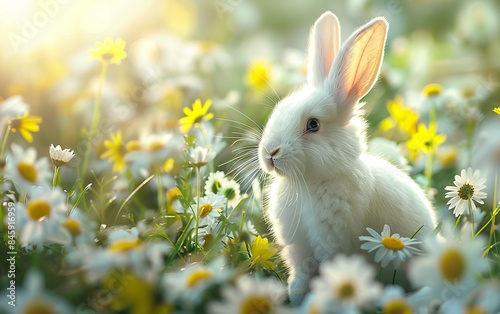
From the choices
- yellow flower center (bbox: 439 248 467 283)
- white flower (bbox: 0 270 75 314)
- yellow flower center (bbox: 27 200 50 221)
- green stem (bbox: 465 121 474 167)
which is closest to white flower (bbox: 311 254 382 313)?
yellow flower center (bbox: 439 248 467 283)

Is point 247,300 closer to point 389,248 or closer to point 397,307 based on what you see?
point 397,307

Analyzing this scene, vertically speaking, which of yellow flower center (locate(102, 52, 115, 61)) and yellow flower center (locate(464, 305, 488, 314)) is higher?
yellow flower center (locate(102, 52, 115, 61))

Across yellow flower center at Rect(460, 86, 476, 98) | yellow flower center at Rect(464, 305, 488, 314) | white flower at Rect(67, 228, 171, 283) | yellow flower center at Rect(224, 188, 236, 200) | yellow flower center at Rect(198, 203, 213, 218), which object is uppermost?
yellow flower center at Rect(460, 86, 476, 98)

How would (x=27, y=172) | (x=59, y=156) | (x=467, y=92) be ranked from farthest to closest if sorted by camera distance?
(x=467, y=92) < (x=59, y=156) < (x=27, y=172)

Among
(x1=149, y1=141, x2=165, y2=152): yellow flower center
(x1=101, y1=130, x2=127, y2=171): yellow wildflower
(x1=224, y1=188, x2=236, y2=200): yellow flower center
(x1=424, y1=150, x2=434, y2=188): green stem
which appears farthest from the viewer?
(x1=424, y1=150, x2=434, y2=188): green stem

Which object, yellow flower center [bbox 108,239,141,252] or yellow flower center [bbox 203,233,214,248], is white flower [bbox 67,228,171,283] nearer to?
yellow flower center [bbox 108,239,141,252]

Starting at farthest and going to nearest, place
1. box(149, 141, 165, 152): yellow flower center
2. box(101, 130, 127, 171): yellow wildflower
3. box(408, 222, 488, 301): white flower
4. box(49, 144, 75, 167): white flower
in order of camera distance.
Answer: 1. box(101, 130, 127, 171): yellow wildflower
2. box(149, 141, 165, 152): yellow flower center
3. box(49, 144, 75, 167): white flower
4. box(408, 222, 488, 301): white flower

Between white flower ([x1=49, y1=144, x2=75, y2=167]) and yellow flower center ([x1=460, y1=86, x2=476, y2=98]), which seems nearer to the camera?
white flower ([x1=49, y1=144, x2=75, y2=167])

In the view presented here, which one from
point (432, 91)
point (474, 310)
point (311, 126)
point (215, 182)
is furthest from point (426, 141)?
point (474, 310)

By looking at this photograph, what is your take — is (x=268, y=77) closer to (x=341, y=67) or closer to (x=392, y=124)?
(x=392, y=124)
